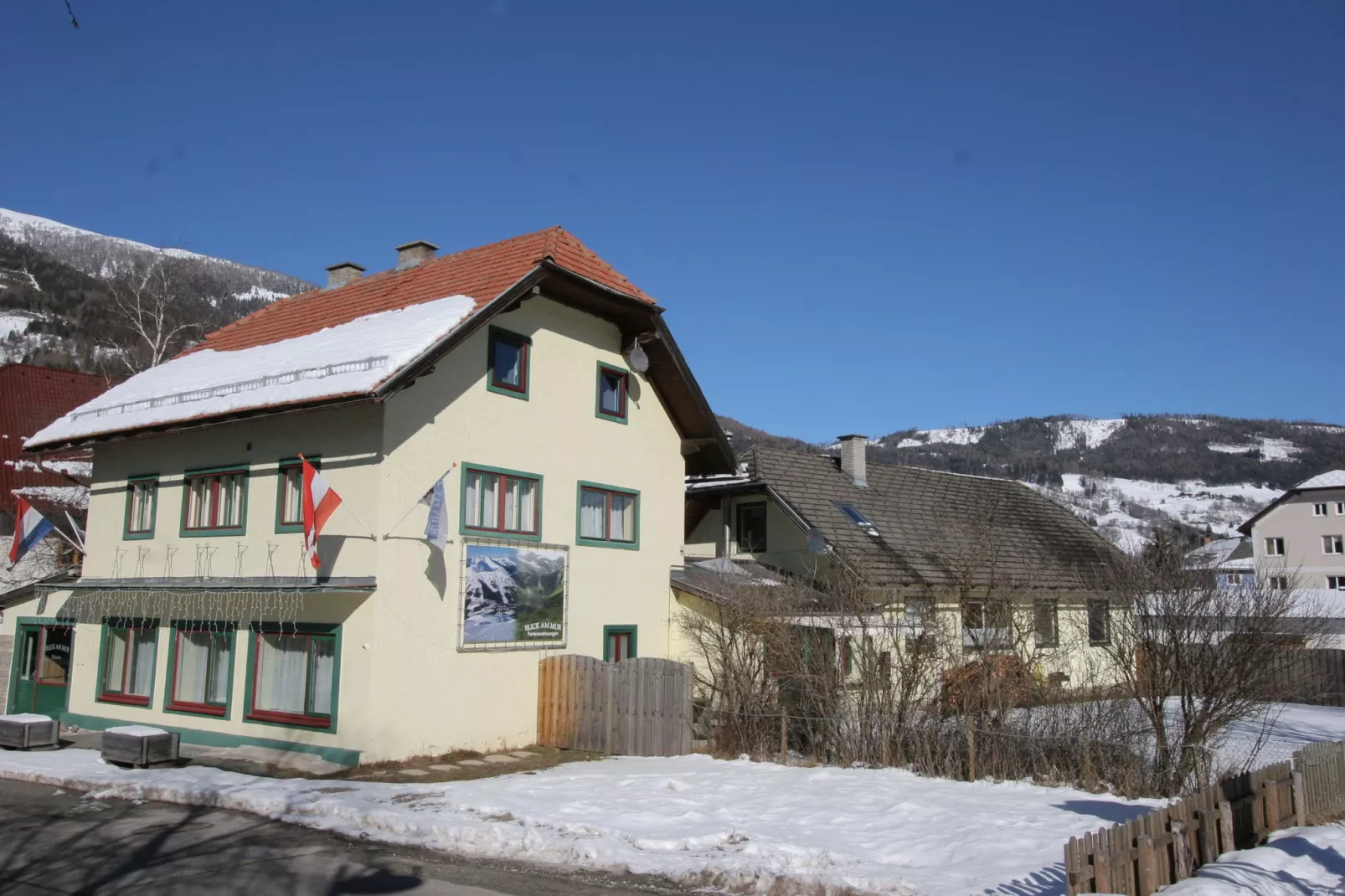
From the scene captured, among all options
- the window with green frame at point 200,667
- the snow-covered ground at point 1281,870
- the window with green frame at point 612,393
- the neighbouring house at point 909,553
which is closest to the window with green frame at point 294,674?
the window with green frame at point 200,667

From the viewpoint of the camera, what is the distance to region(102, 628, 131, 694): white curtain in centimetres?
1958

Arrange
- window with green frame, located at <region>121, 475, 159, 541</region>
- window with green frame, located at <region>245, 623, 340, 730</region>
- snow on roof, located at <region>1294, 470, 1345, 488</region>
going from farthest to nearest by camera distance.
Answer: snow on roof, located at <region>1294, 470, 1345, 488</region>, window with green frame, located at <region>121, 475, 159, 541</region>, window with green frame, located at <region>245, 623, 340, 730</region>

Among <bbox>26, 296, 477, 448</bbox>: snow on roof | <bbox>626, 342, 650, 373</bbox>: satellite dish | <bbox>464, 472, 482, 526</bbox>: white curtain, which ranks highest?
<bbox>626, 342, 650, 373</bbox>: satellite dish

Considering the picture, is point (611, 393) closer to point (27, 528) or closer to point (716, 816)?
point (716, 816)

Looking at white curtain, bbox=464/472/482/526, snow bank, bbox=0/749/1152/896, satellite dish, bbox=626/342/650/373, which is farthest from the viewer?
satellite dish, bbox=626/342/650/373

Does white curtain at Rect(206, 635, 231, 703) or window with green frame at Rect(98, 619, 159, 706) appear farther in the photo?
window with green frame at Rect(98, 619, 159, 706)

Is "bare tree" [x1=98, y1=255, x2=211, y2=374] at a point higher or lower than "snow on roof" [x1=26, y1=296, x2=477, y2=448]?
higher

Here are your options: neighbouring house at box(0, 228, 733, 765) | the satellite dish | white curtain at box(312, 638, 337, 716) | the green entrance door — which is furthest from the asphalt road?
the satellite dish

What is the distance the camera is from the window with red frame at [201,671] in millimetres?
17797

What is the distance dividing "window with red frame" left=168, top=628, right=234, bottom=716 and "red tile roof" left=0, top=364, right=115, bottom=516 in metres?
13.3

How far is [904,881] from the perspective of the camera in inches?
373

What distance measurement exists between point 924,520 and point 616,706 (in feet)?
48.5

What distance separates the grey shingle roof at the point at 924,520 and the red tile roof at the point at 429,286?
8399mm

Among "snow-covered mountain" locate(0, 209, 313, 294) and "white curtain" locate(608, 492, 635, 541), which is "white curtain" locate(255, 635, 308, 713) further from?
"snow-covered mountain" locate(0, 209, 313, 294)
